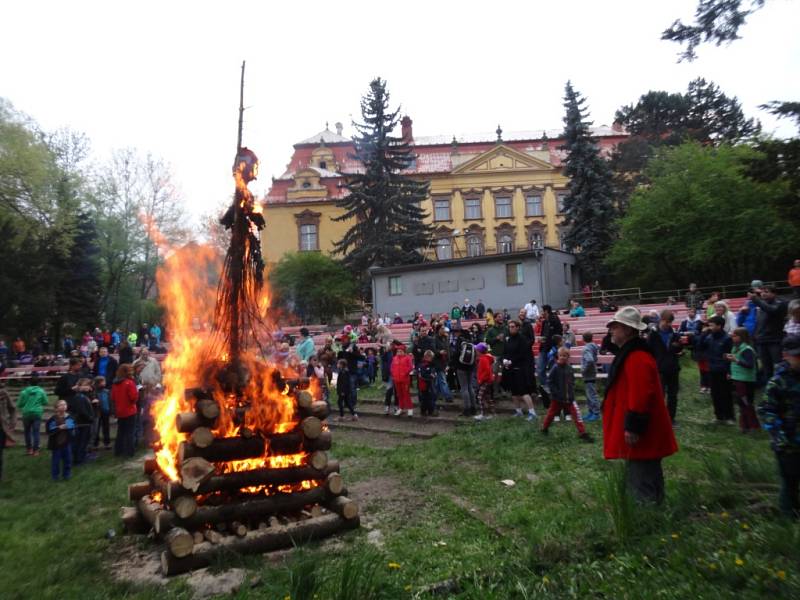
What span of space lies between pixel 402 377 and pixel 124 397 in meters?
6.02

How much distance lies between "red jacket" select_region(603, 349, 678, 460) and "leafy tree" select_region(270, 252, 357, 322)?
34.6 m

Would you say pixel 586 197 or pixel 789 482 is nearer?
pixel 789 482

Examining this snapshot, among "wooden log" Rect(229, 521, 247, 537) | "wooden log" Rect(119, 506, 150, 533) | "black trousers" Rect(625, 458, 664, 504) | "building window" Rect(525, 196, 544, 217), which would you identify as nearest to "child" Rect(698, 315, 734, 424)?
"black trousers" Rect(625, 458, 664, 504)

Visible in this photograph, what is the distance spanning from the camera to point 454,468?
8055 mm

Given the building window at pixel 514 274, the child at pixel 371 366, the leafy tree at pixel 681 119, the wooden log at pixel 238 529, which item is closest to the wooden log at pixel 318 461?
the wooden log at pixel 238 529

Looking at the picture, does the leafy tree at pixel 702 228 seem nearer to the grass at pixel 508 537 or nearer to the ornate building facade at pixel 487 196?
the ornate building facade at pixel 487 196

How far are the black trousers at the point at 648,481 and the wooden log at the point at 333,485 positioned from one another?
126 inches

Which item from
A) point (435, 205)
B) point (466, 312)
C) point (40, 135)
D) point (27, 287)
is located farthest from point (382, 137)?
point (27, 287)

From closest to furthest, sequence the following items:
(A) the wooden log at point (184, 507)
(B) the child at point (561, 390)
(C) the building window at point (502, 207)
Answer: (A) the wooden log at point (184, 507) < (B) the child at point (561, 390) < (C) the building window at point (502, 207)

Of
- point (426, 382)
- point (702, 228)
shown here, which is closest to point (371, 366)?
point (426, 382)

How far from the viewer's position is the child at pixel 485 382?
39.0 ft

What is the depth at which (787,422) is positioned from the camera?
4.42m

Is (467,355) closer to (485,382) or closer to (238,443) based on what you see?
(485,382)

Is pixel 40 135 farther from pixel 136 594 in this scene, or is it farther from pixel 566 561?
pixel 566 561
